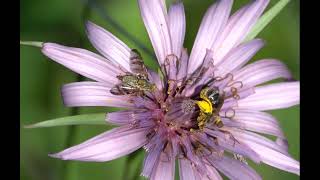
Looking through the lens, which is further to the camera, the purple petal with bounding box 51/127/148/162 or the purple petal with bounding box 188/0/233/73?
the purple petal with bounding box 188/0/233/73

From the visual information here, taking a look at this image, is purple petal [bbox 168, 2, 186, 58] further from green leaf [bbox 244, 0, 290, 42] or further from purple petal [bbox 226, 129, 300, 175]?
purple petal [bbox 226, 129, 300, 175]

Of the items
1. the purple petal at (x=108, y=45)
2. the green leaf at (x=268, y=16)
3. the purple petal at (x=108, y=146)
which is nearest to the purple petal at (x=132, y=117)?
the purple petal at (x=108, y=146)

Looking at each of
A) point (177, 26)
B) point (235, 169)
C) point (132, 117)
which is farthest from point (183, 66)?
point (235, 169)

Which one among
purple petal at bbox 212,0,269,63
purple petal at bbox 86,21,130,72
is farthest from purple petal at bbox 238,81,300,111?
purple petal at bbox 86,21,130,72

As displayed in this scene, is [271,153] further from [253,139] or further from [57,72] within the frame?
[57,72]

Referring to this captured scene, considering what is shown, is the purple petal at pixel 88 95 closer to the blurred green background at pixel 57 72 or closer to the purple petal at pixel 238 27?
the blurred green background at pixel 57 72
